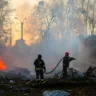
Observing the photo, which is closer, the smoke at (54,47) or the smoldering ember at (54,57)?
the smoldering ember at (54,57)

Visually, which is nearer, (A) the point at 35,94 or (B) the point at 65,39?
(A) the point at 35,94

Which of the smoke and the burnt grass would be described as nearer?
the burnt grass

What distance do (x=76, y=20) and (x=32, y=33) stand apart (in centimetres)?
1932

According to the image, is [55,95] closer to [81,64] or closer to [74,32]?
[81,64]

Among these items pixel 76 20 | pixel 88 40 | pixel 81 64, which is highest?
pixel 76 20

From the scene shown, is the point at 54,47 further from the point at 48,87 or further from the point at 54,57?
the point at 48,87

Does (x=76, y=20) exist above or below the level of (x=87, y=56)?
above

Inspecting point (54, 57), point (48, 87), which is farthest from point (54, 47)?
point (48, 87)

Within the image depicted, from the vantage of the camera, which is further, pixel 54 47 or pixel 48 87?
pixel 54 47

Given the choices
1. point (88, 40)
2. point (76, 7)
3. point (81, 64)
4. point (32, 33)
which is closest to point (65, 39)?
point (76, 7)

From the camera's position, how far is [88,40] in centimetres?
3109

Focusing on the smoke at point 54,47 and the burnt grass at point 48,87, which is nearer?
the burnt grass at point 48,87

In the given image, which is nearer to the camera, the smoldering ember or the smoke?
the smoldering ember

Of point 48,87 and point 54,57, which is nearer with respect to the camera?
point 48,87
